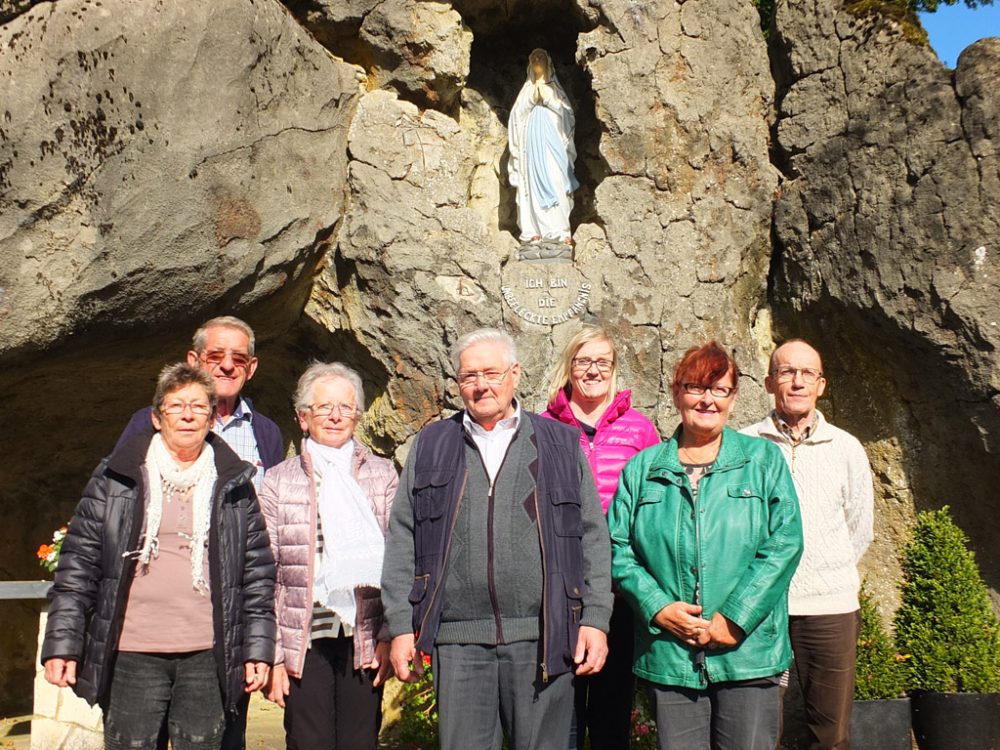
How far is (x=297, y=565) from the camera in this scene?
3191mm

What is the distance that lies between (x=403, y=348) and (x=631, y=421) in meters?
2.48

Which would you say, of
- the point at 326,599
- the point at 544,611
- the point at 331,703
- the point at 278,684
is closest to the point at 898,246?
the point at 544,611

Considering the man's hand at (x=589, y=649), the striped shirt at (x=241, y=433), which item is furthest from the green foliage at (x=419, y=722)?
the man's hand at (x=589, y=649)

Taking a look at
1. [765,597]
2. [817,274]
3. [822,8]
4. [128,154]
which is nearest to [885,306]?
[817,274]

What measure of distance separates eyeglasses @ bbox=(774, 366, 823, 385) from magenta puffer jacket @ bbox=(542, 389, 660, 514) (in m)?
0.56

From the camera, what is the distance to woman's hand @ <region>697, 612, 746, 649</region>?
2.89 m

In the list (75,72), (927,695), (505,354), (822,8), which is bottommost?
(927,695)

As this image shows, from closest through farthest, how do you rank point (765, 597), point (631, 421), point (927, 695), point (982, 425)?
1. point (765, 597)
2. point (631, 421)
3. point (927, 695)
4. point (982, 425)

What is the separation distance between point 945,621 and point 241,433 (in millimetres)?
3403

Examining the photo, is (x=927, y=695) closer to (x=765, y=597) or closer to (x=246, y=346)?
(x=765, y=597)

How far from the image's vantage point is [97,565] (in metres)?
2.97

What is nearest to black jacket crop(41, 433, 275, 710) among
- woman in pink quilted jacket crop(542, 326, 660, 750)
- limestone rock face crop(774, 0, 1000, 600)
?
woman in pink quilted jacket crop(542, 326, 660, 750)

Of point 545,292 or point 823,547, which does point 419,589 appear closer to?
point 823,547

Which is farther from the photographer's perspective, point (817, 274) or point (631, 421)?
point (817, 274)
